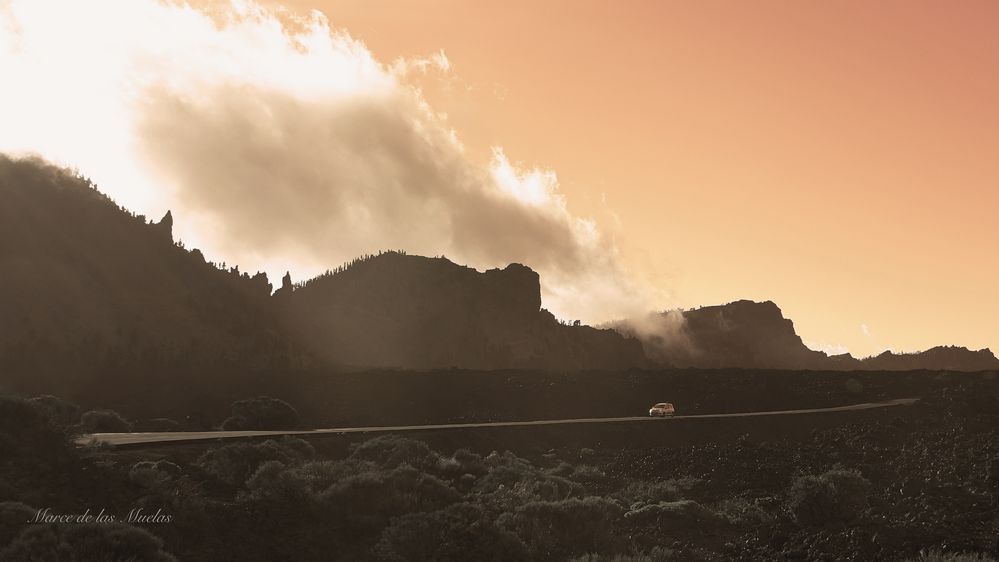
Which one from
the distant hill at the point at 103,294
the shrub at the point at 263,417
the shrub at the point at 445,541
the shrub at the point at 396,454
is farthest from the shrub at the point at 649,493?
the distant hill at the point at 103,294

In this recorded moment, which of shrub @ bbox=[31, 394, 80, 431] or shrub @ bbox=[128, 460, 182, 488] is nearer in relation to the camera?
shrub @ bbox=[128, 460, 182, 488]

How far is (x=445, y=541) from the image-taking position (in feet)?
71.6

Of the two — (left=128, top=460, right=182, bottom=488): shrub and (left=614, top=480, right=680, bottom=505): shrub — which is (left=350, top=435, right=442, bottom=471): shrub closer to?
(left=614, top=480, right=680, bottom=505): shrub

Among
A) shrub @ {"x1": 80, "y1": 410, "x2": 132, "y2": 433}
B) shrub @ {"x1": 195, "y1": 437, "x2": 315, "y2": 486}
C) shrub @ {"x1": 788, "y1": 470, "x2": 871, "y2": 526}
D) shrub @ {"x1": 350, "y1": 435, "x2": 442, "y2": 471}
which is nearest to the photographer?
shrub @ {"x1": 788, "y1": 470, "x2": 871, "y2": 526}

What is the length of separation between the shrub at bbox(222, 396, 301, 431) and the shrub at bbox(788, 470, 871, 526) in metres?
36.7

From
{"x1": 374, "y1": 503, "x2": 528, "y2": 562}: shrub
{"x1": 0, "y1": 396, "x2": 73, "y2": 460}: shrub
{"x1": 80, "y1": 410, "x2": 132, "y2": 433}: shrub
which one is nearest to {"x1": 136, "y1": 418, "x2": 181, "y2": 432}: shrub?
{"x1": 80, "y1": 410, "x2": 132, "y2": 433}: shrub

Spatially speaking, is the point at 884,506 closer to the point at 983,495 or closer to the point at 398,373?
the point at 983,495

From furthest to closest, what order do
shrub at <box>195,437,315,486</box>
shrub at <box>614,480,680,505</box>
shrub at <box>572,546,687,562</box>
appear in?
shrub at <box>614,480,680,505</box> → shrub at <box>195,437,315,486</box> → shrub at <box>572,546,687,562</box>

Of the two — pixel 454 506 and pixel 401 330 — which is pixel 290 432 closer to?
pixel 454 506

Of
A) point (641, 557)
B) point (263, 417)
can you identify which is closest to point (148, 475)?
point (641, 557)

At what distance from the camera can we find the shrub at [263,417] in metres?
55.8

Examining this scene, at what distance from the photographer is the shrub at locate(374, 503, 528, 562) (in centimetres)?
2130

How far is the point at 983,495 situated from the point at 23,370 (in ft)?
353

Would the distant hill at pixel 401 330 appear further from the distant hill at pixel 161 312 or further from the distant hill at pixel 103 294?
the distant hill at pixel 103 294
